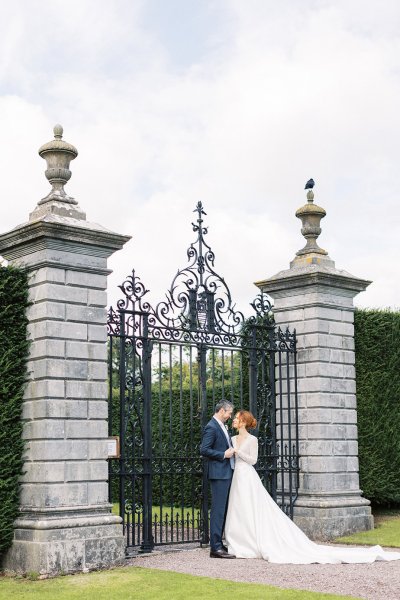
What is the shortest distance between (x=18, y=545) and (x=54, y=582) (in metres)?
0.74

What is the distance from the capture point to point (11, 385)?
30.7 feet

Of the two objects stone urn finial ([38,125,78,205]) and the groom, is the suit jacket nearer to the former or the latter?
the groom

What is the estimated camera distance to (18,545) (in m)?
9.08

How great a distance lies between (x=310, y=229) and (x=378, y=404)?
314cm

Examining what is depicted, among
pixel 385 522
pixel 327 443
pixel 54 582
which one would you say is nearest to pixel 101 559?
pixel 54 582

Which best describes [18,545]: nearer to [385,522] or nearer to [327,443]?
[327,443]

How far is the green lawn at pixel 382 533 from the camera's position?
1164 cm

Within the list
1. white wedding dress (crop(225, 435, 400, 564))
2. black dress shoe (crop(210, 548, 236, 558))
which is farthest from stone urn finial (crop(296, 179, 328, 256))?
black dress shoe (crop(210, 548, 236, 558))

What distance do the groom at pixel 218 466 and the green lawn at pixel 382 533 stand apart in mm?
2517

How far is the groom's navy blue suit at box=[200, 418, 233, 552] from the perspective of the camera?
10.2 metres

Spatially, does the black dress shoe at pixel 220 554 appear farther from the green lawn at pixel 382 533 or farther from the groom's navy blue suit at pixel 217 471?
the green lawn at pixel 382 533

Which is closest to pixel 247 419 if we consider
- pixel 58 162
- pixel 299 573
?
pixel 299 573

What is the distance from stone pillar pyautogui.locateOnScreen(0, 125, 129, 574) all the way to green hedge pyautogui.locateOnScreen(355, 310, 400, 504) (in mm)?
5418

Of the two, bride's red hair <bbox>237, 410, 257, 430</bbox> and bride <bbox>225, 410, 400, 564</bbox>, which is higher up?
bride's red hair <bbox>237, 410, 257, 430</bbox>
